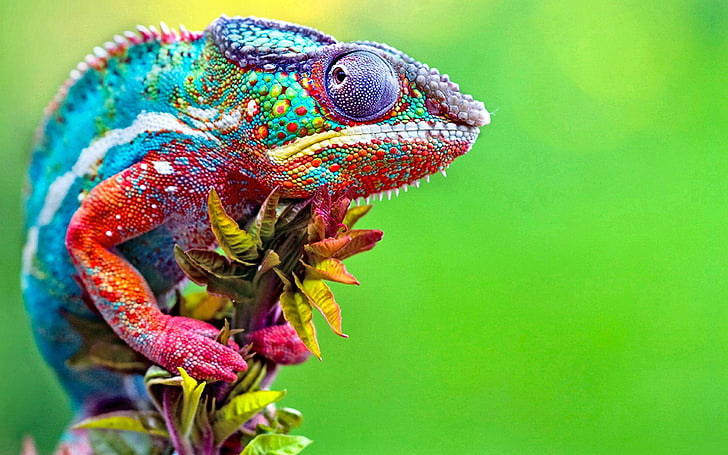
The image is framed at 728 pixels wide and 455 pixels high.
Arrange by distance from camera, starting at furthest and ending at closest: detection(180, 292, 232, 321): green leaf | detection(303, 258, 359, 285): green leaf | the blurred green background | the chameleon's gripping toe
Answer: the blurred green background → detection(180, 292, 232, 321): green leaf → the chameleon's gripping toe → detection(303, 258, 359, 285): green leaf

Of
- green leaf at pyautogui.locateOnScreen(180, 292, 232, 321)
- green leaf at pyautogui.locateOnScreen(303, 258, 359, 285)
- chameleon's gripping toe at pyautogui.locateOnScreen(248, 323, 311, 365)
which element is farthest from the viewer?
green leaf at pyautogui.locateOnScreen(180, 292, 232, 321)

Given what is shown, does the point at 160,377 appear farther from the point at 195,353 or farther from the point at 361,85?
the point at 361,85

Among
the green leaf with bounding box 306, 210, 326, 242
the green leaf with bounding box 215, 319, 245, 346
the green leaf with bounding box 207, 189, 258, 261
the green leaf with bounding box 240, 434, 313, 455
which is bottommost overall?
the green leaf with bounding box 240, 434, 313, 455

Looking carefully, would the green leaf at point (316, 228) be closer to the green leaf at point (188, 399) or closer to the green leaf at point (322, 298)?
the green leaf at point (322, 298)

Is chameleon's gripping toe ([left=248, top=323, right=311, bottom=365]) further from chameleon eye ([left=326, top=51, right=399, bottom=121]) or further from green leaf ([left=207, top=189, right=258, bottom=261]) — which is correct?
chameleon eye ([left=326, top=51, right=399, bottom=121])

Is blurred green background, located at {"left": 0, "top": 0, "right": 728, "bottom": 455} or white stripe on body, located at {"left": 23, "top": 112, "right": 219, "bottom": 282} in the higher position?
blurred green background, located at {"left": 0, "top": 0, "right": 728, "bottom": 455}

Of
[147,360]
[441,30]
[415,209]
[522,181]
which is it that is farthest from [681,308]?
[147,360]

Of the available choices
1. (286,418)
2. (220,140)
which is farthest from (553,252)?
(220,140)

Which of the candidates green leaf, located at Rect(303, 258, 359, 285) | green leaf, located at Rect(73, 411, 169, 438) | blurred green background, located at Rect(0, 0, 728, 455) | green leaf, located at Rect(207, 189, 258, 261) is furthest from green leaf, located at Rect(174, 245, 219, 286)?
blurred green background, located at Rect(0, 0, 728, 455)
